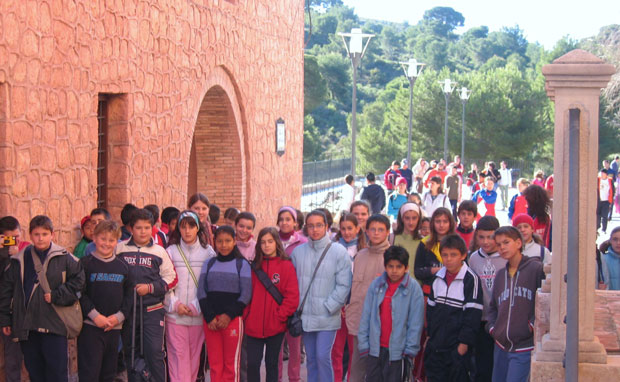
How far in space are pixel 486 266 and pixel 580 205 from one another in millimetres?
2101

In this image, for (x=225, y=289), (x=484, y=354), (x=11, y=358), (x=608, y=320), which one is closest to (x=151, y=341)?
(x=225, y=289)

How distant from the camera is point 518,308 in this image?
21.5ft

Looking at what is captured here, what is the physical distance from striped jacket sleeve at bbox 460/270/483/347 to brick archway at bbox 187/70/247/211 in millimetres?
7753

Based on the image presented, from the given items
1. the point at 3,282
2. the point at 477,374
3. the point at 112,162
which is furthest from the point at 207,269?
the point at 112,162

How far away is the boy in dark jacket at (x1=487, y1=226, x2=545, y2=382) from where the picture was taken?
6.47m

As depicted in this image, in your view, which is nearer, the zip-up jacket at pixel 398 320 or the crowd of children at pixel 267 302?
the crowd of children at pixel 267 302

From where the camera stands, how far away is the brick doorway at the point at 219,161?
1408 cm

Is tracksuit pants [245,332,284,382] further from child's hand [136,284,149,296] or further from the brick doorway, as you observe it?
the brick doorway

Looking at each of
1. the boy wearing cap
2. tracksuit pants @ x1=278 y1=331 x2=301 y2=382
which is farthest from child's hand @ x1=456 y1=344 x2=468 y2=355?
the boy wearing cap

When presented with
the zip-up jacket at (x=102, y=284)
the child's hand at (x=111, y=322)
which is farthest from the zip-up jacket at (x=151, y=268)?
the child's hand at (x=111, y=322)

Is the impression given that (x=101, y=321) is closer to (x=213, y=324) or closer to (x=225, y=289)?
(x=213, y=324)

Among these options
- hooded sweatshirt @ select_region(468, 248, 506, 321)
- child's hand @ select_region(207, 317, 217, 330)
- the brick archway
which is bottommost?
child's hand @ select_region(207, 317, 217, 330)

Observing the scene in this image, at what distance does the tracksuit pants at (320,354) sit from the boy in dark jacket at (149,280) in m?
1.23

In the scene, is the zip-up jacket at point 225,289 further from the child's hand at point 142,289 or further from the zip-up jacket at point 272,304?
the child's hand at point 142,289
